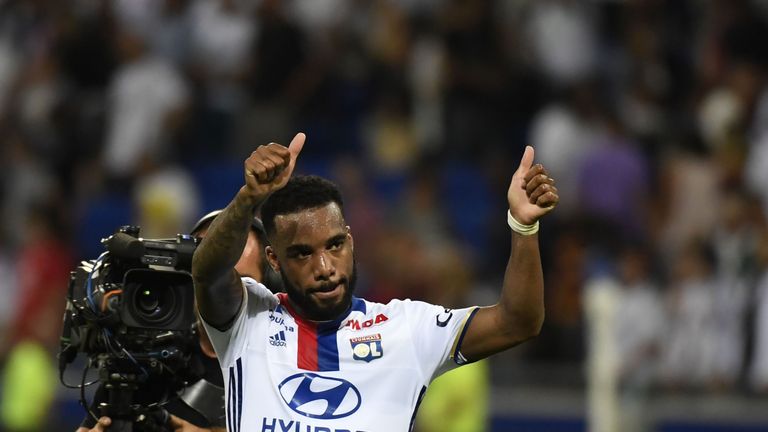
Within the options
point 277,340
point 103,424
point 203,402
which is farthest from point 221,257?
point 203,402

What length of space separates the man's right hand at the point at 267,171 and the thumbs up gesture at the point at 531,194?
68cm

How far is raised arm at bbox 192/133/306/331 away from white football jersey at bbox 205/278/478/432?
0.13m

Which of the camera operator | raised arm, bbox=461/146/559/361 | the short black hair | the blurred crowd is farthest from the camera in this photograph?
the blurred crowd

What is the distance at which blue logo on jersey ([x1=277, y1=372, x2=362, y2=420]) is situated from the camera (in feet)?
16.2

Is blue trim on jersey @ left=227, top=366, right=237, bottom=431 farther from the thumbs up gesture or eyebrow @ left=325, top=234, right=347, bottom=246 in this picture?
the thumbs up gesture

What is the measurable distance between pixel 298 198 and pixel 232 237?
1.17 feet

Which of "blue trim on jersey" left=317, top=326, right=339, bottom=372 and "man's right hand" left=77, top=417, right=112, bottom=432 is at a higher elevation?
"blue trim on jersey" left=317, top=326, right=339, bottom=372

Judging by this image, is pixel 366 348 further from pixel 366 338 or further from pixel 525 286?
pixel 525 286

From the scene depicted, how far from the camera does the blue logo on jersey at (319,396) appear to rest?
16.2ft

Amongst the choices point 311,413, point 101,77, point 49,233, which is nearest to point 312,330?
point 311,413

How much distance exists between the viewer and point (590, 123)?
11977 mm

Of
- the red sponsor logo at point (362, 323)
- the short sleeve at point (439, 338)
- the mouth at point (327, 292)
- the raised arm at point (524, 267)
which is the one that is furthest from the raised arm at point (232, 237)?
the raised arm at point (524, 267)

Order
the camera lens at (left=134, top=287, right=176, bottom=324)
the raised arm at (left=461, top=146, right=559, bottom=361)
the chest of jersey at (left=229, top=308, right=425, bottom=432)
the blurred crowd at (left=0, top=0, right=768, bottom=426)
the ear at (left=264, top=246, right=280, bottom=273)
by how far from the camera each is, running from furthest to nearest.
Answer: the blurred crowd at (left=0, top=0, right=768, bottom=426), the camera lens at (left=134, top=287, right=176, bottom=324), the ear at (left=264, top=246, right=280, bottom=273), the chest of jersey at (left=229, top=308, right=425, bottom=432), the raised arm at (left=461, top=146, right=559, bottom=361)

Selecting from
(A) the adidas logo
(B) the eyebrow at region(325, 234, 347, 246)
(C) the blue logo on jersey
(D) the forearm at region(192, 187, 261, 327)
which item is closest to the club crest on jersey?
(C) the blue logo on jersey
